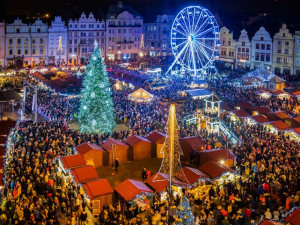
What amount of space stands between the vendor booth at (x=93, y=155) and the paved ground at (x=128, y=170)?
39 cm

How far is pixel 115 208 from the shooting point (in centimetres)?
1570

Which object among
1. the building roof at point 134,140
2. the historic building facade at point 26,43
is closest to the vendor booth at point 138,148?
the building roof at point 134,140

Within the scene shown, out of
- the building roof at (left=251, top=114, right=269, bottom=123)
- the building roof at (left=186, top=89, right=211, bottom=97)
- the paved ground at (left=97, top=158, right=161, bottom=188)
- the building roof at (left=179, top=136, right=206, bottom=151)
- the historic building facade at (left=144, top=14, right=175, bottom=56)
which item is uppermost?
the historic building facade at (left=144, top=14, right=175, bottom=56)

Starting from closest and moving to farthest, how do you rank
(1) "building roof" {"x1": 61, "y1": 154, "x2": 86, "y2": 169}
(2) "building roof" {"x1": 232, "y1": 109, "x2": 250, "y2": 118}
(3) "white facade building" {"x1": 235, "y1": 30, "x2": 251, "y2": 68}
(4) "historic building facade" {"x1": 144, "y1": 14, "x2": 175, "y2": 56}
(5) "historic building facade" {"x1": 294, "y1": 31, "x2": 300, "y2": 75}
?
(1) "building roof" {"x1": 61, "y1": 154, "x2": 86, "y2": 169}
(2) "building roof" {"x1": 232, "y1": 109, "x2": 250, "y2": 118}
(5) "historic building facade" {"x1": 294, "y1": 31, "x2": 300, "y2": 75}
(3) "white facade building" {"x1": 235, "y1": 30, "x2": 251, "y2": 68}
(4) "historic building facade" {"x1": 144, "y1": 14, "x2": 175, "y2": 56}

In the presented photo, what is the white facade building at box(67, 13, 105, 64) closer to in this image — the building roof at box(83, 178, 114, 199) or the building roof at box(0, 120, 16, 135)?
the building roof at box(0, 120, 16, 135)

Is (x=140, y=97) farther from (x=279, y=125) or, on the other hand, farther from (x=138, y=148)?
(x=138, y=148)

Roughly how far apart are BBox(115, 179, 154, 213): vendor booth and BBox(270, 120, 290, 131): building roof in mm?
13950

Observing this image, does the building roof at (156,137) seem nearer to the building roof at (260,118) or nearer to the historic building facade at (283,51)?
the building roof at (260,118)

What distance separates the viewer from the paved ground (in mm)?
20000

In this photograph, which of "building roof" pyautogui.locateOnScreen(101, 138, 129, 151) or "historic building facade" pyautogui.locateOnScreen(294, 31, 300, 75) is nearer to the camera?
"building roof" pyautogui.locateOnScreen(101, 138, 129, 151)

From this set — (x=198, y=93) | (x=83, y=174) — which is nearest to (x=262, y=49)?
(x=198, y=93)

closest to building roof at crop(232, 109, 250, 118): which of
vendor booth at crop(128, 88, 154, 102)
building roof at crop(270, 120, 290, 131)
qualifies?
building roof at crop(270, 120, 290, 131)

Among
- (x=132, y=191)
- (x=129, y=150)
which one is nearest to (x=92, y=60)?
(x=129, y=150)

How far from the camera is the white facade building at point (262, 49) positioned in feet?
177
